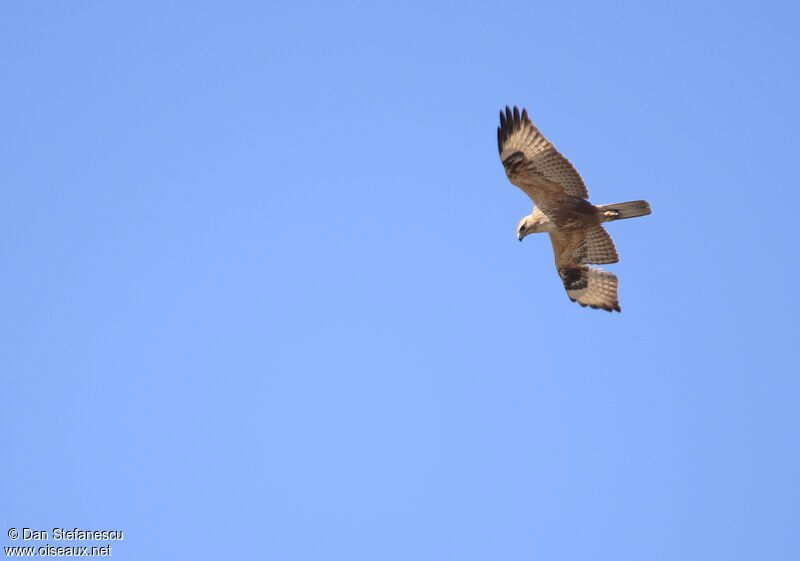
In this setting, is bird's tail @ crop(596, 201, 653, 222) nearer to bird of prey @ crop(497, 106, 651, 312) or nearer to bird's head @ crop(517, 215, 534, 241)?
bird of prey @ crop(497, 106, 651, 312)

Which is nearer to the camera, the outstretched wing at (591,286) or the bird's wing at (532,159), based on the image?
the bird's wing at (532,159)

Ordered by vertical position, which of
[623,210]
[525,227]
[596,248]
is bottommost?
[623,210]

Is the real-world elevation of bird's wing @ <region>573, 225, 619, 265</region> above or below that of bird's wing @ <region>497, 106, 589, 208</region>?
below

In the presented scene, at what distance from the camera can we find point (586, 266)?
39.7 feet

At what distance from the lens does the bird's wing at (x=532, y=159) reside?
10.5 metres

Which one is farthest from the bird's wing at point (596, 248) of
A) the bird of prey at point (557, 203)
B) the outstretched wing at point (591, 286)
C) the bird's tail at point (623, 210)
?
the bird's tail at point (623, 210)

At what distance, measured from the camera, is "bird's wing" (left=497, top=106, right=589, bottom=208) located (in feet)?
34.6

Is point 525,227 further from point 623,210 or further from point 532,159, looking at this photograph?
point 623,210

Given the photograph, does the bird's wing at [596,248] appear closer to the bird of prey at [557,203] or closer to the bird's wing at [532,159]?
the bird of prey at [557,203]

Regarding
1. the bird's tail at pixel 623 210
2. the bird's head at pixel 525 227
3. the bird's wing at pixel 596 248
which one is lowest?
the bird's tail at pixel 623 210

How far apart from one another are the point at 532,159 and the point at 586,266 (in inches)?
83.6

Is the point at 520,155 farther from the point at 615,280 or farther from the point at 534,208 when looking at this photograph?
the point at 615,280

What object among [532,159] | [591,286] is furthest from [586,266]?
[532,159]

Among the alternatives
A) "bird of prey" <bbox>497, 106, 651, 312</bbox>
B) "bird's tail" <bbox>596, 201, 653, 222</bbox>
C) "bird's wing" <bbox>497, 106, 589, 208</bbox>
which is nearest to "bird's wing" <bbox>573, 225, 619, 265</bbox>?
"bird of prey" <bbox>497, 106, 651, 312</bbox>
